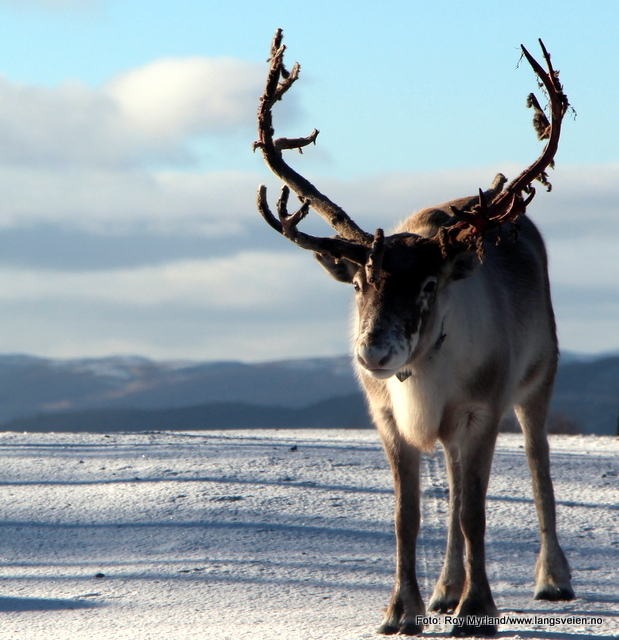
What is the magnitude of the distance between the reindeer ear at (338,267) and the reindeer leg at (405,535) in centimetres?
80

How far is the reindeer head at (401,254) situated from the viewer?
4.39 metres

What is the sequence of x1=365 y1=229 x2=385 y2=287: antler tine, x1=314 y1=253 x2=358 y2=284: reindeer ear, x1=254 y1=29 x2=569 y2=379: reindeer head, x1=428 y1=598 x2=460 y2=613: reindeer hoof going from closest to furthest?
x1=254 y1=29 x2=569 y2=379: reindeer head → x1=365 y1=229 x2=385 y2=287: antler tine → x1=314 y1=253 x2=358 y2=284: reindeer ear → x1=428 y1=598 x2=460 y2=613: reindeer hoof

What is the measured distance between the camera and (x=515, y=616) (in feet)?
16.6

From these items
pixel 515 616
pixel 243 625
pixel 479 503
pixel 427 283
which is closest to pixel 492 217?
pixel 427 283

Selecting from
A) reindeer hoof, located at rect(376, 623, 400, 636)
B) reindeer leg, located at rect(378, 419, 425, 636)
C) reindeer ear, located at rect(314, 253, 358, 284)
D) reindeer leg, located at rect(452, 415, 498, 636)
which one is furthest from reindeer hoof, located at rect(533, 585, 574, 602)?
reindeer ear, located at rect(314, 253, 358, 284)

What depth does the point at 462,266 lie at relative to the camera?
478cm

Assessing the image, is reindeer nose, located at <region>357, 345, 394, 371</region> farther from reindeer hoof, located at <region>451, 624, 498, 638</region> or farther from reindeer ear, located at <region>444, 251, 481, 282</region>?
reindeer hoof, located at <region>451, 624, 498, 638</region>

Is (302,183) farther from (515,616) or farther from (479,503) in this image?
(515,616)

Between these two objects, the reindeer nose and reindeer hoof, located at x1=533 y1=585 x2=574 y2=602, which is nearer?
the reindeer nose

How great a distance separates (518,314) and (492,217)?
96 cm

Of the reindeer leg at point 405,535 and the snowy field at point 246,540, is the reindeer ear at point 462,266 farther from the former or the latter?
the snowy field at point 246,540

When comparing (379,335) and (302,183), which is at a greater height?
(302,183)

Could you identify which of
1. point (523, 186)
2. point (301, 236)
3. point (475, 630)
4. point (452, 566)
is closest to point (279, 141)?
point (301, 236)

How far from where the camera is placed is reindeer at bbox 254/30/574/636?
4.54 m
